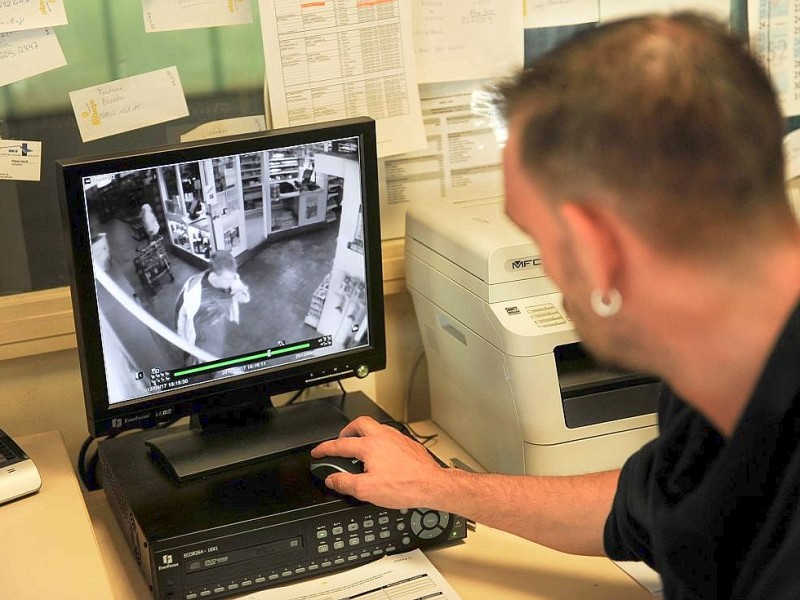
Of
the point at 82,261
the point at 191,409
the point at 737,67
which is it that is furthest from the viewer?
the point at 191,409

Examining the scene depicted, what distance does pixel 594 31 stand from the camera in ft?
2.70

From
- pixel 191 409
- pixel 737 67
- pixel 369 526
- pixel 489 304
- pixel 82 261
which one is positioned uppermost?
pixel 737 67

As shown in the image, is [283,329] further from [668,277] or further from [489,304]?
[668,277]

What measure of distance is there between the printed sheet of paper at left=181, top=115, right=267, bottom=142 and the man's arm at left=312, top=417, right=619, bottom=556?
0.62 m

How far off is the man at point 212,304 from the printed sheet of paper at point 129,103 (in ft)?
1.13

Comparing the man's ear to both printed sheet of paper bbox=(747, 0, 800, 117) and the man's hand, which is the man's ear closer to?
the man's hand

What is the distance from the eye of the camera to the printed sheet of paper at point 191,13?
162cm

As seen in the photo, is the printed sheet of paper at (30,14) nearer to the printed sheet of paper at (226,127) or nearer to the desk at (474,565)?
the printed sheet of paper at (226,127)

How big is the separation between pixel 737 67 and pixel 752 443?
0.31 meters

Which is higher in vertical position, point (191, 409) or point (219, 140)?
point (219, 140)

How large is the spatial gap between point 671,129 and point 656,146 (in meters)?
0.02

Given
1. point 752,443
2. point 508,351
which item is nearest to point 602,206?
point 752,443

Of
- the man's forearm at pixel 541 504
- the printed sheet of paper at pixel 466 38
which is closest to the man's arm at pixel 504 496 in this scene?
the man's forearm at pixel 541 504

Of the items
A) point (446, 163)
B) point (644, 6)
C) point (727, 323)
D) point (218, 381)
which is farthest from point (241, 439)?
point (644, 6)
